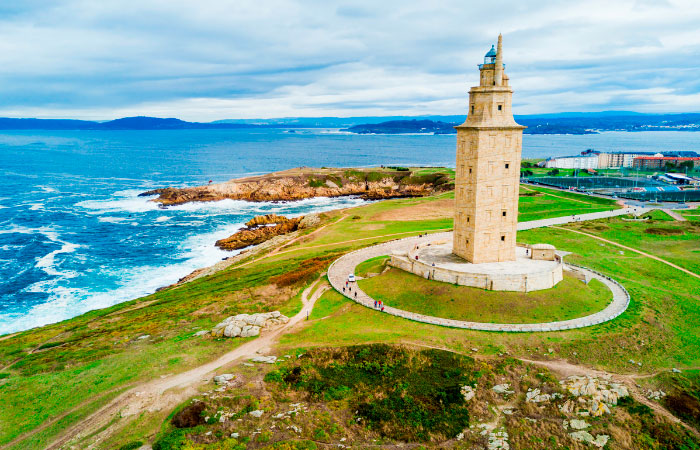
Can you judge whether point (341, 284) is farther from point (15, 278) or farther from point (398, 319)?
point (15, 278)

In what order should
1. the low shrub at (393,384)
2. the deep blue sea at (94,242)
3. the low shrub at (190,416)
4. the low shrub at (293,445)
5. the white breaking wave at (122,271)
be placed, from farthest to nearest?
the deep blue sea at (94,242) → the white breaking wave at (122,271) → the low shrub at (393,384) → the low shrub at (190,416) → the low shrub at (293,445)

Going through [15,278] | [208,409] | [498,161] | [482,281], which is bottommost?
[15,278]

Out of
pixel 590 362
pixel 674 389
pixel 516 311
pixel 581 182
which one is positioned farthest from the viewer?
pixel 581 182

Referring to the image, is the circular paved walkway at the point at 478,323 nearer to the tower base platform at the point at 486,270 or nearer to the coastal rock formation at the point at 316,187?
the tower base platform at the point at 486,270

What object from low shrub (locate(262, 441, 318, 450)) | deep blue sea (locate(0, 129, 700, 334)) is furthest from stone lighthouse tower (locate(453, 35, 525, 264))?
deep blue sea (locate(0, 129, 700, 334))

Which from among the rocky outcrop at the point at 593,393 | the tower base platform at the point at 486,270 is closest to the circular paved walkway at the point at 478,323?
the tower base platform at the point at 486,270

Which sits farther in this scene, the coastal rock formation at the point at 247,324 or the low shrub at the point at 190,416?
the coastal rock formation at the point at 247,324

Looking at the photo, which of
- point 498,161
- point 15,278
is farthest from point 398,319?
point 15,278

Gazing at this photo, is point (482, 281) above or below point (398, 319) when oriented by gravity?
above
